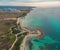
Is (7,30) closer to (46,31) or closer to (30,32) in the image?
(30,32)

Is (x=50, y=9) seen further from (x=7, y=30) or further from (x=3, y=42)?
(x=3, y=42)

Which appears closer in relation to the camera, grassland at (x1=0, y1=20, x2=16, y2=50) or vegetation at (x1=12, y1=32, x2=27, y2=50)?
vegetation at (x1=12, y1=32, x2=27, y2=50)

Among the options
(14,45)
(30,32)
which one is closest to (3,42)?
(14,45)

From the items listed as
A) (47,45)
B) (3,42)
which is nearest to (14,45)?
(3,42)

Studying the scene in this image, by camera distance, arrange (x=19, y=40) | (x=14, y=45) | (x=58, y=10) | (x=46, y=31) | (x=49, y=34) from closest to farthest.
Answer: (x=14, y=45) → (x=19, y=40) → (x=49, y=34) → (x=46, y=31) → (x=58, y=10)

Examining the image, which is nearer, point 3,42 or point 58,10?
point 3,42

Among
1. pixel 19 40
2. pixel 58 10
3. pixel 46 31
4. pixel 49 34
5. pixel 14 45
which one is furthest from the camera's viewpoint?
pixel 58 10

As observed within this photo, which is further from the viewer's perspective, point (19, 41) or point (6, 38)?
point (6, 38)

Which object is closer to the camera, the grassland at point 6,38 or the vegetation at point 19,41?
the vegetation at point 19,41

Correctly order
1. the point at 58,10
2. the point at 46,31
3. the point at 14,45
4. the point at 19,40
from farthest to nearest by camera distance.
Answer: the point at 58,10 < the point at 46,31 < the point at 19,40 < the point at 14,45
